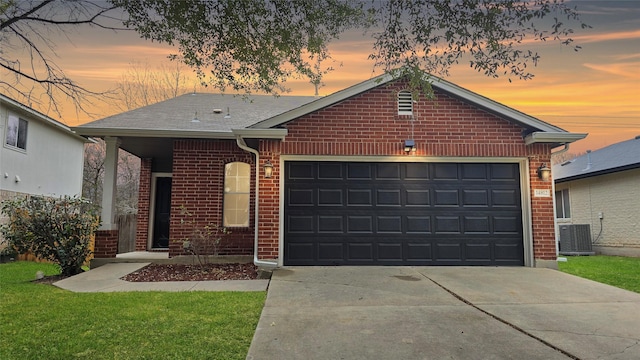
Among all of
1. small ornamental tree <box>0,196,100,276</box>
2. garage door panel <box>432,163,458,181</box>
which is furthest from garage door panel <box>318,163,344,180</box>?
small ornamental tree <box>0,196,100,276</box>

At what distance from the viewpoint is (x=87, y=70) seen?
20.4 feet

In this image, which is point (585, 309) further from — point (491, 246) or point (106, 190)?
point (106, 190)

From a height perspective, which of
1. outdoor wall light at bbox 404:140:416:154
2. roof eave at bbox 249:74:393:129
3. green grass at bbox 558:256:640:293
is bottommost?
green grass at bbox 558:256:640:293

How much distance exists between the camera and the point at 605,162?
13.9 metres

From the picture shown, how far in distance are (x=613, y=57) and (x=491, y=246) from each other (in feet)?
13.4

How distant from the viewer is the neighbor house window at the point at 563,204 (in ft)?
50.7

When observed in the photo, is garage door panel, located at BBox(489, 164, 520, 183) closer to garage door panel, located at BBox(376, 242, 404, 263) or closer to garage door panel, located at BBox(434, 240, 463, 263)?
garage door panel, located at BBox(434, 240, 463, 263)

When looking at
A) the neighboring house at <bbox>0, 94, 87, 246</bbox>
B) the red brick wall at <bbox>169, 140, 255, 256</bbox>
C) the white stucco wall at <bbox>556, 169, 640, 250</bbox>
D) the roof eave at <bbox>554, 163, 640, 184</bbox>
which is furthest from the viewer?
the neighboring house at <bbox>0, 94, 87, 246</bbox>

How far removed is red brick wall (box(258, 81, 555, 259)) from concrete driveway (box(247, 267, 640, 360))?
7.08 ft

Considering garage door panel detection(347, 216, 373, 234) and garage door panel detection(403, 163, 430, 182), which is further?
garage door panel detection(403, 163, 430, 182)

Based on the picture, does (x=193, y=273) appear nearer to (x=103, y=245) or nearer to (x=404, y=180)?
(x=103, y=245)

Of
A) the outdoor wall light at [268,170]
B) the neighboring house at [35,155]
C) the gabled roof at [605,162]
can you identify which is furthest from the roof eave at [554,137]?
the neighboring house at [35,155]

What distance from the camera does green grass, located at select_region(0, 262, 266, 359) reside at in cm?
362

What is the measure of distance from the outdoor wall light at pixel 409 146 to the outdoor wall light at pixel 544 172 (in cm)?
268
